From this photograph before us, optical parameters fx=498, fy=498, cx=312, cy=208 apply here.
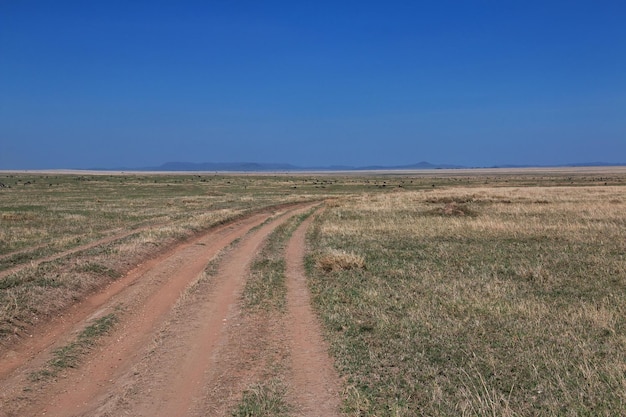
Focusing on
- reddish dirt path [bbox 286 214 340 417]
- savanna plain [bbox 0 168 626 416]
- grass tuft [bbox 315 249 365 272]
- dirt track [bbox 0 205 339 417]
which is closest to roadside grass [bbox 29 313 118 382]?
savanna plain [bbox 0 168 626 416]

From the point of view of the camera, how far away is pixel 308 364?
8.10 metres

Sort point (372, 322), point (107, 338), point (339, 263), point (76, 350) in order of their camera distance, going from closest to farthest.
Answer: point (76, 350)
point (107, 338)
point (372, 322)
point (339, 263)

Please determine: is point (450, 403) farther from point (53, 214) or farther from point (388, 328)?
point (53, 214)

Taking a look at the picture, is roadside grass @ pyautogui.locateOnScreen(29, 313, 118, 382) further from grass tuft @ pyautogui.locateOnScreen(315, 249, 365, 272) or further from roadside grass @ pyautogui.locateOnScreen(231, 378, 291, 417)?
grass tuft @ pyautogui.locateOnScreen(315, 249, 365, 272)

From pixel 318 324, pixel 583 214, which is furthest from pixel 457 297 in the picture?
pixel 583 214

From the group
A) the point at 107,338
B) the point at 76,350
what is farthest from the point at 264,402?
the point at 107,338

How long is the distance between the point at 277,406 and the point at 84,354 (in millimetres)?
4209

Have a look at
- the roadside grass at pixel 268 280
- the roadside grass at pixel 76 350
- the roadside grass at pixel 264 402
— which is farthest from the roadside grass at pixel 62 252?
the roadside grass at pixel 264 402

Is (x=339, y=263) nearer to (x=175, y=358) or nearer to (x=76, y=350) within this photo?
(x=175, y=358)

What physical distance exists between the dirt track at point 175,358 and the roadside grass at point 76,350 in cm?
14

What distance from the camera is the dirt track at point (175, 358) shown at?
681 cm

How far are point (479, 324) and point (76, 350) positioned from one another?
767 cm

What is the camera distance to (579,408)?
20.8 feet

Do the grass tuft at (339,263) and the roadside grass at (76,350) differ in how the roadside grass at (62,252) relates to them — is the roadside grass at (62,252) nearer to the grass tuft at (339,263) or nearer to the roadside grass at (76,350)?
the roadside grass at (76,350)
